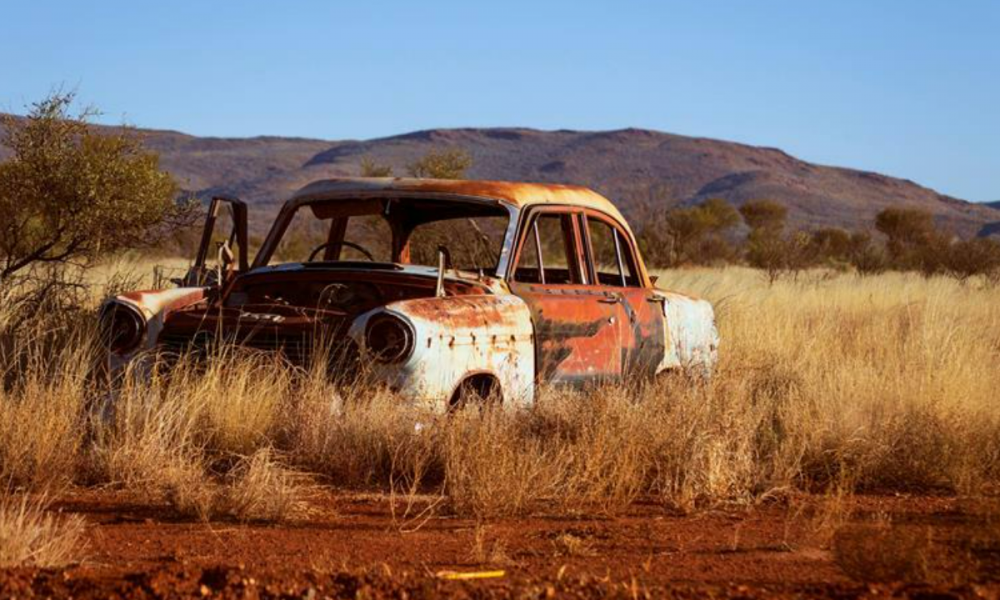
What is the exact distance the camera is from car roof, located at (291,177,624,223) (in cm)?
823

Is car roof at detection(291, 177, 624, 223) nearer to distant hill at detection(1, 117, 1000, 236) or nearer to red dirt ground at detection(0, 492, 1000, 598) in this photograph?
red dirt ground at detection(0, 492, 1000, 598)

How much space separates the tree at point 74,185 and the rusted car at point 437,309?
10.9ft

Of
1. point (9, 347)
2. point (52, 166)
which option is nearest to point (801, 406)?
point (9, 347)

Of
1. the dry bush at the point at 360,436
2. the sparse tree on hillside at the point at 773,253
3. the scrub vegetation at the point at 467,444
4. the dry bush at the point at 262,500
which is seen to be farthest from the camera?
the sparse tree on hillside at the point at 773,253

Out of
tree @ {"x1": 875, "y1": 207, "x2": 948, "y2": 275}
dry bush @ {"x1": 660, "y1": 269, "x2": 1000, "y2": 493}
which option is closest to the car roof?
dry bush @ {"x1": 660, "y1": 269, "x2": 1000, "y2": 493}

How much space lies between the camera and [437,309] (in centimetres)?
699

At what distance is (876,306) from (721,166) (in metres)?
102

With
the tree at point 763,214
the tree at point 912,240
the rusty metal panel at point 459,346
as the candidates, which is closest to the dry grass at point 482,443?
the rusty metal panel at point 459,346

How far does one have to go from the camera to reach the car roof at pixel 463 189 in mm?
8227

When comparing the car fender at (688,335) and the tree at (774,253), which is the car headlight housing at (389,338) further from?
the tree at (774,253)

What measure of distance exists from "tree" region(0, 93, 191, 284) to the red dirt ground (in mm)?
5946

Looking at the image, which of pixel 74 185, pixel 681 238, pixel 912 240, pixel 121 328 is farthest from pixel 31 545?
pixel 912 240

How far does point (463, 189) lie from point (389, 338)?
1.65 meters

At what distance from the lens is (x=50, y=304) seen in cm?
1098
